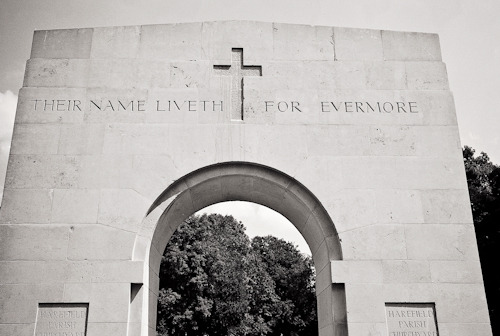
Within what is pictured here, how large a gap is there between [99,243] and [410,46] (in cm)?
Answer: 840

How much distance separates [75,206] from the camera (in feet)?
30.2

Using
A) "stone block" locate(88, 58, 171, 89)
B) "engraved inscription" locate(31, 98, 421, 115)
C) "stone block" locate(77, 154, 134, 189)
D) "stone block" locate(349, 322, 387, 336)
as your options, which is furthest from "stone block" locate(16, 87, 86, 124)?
"stone block" locate(349, 322, 387, 336)

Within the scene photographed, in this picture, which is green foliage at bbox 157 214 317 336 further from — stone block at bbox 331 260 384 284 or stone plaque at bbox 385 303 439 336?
stone plaque at bbox 385 303 439 336

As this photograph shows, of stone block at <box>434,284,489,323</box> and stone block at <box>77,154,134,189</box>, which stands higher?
stone block at <box>77,154,134,189</box>

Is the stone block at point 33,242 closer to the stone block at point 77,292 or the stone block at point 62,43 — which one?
the stone block at point 77,292

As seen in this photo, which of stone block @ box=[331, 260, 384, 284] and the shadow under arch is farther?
the shadow under arch

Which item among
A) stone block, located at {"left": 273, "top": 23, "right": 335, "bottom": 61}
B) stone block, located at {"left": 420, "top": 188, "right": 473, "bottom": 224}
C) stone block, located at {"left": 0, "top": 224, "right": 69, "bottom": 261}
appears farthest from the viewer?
stone block, located at {"left": 273, "top": 23, "right": 335, "bottom": 61}

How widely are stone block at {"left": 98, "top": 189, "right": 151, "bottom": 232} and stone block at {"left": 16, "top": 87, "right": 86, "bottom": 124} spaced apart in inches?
75.5

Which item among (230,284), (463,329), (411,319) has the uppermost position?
(230,284)

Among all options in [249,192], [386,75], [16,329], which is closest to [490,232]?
[386,75]

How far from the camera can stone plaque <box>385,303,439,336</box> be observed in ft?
28.3

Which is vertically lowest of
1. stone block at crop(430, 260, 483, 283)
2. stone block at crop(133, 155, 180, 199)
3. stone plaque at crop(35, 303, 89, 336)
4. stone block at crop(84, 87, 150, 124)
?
stone plaque at crop(35, 303, 89, 336)

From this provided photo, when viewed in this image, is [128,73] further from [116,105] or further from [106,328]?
[106,328]

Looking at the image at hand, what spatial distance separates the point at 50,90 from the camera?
1009 centimetres
